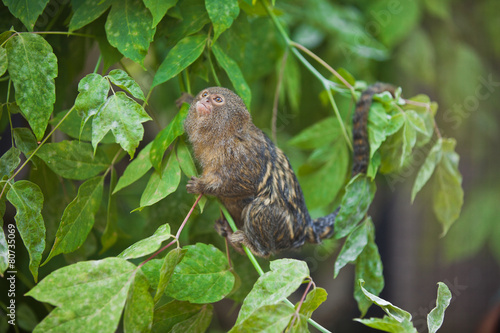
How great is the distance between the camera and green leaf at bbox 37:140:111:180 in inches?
60.5

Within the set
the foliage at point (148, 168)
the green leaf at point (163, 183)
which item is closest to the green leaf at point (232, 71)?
the foliage at point (148, 168)

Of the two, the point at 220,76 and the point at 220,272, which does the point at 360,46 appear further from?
the point at 220,272

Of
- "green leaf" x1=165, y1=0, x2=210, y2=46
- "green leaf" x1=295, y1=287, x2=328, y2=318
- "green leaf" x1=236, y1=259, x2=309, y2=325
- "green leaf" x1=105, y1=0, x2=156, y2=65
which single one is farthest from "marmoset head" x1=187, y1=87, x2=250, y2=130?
"green leaf" x1=295, y1=287, x2=328, y2=318

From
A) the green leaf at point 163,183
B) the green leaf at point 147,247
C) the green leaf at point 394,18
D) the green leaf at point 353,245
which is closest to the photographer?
the green leaf at point 147,247

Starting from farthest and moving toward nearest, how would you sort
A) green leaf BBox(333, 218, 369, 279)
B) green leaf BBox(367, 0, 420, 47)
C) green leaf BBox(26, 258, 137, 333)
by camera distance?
green leaf BBox(367, 0, 420, 47)
green leaf BBox(333, 218, 369, 279)
green leaf BBox(26, 258, 137, 333)

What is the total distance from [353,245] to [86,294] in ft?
3.17

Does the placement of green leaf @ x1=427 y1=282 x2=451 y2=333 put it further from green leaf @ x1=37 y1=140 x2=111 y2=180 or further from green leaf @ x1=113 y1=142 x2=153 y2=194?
green leaf @ x1=37 y1=140 x2=111 y2=180

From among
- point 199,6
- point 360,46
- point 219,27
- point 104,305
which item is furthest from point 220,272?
point 360,46

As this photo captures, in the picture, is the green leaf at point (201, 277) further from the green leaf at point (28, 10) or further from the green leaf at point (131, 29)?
the green leaf at point (28, 10)

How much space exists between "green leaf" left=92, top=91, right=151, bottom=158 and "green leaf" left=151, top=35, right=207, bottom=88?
17 cm

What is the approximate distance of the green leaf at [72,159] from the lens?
1.54 meters

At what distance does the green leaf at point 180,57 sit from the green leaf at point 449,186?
1.08 m

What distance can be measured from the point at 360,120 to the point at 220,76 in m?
0.60

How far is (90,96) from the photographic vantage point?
4.48 ft
